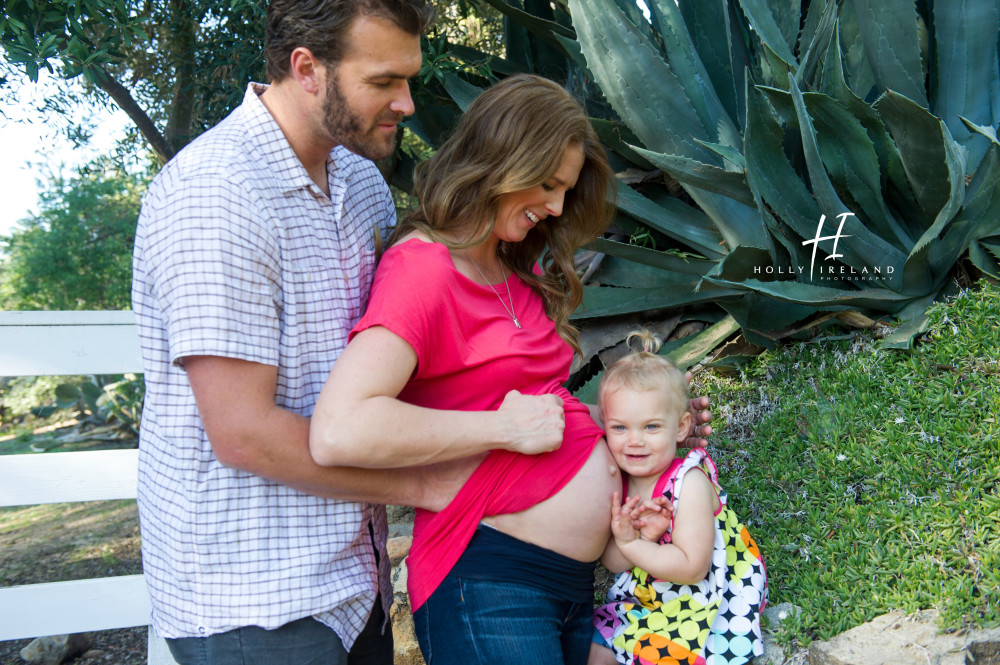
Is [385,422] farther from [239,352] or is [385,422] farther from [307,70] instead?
[307,70]

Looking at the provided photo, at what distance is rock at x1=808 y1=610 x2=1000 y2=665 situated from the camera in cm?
207

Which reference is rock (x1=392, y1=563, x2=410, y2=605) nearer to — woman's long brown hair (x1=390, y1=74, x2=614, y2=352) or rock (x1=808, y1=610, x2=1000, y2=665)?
woman's long brown hair (x1=390, y1=74, x2=614, y2=352)

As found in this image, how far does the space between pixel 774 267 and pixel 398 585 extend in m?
1.94

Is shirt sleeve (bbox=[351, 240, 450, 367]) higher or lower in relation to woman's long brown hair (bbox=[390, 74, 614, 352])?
lower

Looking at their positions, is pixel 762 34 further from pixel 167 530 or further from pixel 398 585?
pixel 167 530

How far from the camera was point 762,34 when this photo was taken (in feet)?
11.2

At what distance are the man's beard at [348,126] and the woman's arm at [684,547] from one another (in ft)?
3.69

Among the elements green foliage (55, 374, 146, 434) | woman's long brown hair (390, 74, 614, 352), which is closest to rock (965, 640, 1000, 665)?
woman's long brown hair (390, 74, 614, 352)

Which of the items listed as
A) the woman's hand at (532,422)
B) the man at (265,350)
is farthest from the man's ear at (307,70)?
the woman's hand at (532,422)

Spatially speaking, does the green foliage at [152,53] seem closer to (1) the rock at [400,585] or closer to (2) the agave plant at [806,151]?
(2) the agave plant at [806,151]

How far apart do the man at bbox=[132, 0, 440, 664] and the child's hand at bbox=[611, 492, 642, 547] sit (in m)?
0.50

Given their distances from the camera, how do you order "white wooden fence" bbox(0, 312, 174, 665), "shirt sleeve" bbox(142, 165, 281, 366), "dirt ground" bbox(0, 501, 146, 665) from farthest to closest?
"dirt ground" bbox(0, 501, 146, 665) < "white wooden fence" bbox(0, 312, 174, 665) < "shirt sleeve" bbox(142, 165, 281, 366)

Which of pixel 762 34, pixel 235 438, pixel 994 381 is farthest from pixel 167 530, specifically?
pixel 762 34

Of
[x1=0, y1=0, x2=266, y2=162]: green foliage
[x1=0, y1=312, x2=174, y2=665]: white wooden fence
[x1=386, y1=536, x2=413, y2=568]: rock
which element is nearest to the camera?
[x1=0, y1=0, x2=266, y2=162]: green foliage
